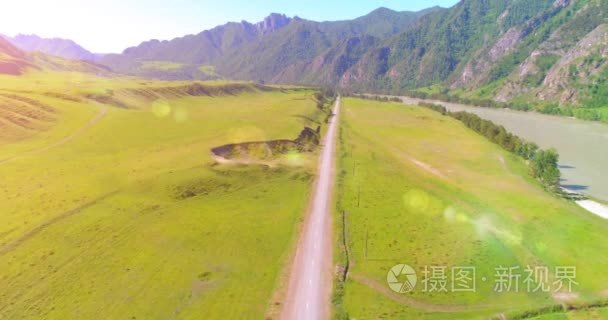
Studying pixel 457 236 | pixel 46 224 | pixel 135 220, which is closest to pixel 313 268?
pixel 457 236

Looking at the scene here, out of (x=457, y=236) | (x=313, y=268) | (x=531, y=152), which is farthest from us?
(x=531, y=152)

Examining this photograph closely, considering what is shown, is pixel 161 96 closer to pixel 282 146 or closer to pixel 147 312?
pixel 282 146

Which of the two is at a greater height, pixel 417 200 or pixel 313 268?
pixel 417 200

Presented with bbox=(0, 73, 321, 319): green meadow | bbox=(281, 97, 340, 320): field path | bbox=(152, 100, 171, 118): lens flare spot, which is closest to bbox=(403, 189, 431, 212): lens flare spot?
bbox=(281, 97, 340, 320): field path

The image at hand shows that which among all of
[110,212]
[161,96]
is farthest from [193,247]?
[161,96]

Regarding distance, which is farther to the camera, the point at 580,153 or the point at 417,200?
the point at 580,153

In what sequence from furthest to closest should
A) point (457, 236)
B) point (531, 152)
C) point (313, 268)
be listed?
1. point (531, 152)
2. point (457, 236)
3. point (313, 268)

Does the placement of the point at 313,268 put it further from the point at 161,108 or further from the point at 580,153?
the point at 161,108
